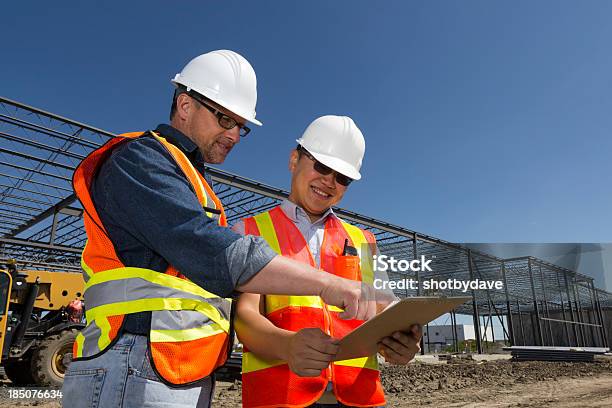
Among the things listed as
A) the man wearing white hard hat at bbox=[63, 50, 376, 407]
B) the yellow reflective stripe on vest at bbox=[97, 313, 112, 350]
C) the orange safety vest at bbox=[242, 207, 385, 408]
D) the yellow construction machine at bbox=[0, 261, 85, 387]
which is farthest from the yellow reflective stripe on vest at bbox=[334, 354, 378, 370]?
the yellow construction machine at bbox=[0, 261, 85, 387]

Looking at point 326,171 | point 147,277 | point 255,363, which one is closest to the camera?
point 147,277

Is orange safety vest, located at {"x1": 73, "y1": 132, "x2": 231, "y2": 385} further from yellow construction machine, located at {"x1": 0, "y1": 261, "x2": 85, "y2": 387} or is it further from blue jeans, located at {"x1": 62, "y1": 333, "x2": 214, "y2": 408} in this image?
yellow construction machine, located at {"x1": 0, "y1": 261, "x2": 85, "y2": 387}

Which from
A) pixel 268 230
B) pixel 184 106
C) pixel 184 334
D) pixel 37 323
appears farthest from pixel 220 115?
pixel 37 323

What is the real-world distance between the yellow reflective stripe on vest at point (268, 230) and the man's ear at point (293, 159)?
1.21ft

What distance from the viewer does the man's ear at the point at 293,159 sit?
2.80m

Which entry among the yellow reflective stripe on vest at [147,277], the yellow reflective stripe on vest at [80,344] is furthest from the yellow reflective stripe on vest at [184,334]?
the yellow reflective stripe on vest at [80,344]

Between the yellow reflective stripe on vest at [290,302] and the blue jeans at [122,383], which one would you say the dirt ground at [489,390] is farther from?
the blue jeans at [122,383]

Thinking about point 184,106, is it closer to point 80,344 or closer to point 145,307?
point 145,307

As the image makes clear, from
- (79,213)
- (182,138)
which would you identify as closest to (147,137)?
(182,138)

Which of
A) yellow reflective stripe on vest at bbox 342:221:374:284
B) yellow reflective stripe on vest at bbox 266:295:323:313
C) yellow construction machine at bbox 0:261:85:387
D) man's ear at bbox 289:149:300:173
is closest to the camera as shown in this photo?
yellow reflective stripe on vest at bbox 266:295:323:313

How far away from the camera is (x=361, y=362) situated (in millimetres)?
2234

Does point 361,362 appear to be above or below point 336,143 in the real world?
below

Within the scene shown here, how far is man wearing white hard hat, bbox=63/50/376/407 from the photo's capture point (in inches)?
55.9

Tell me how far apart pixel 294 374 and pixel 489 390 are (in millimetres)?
9323
